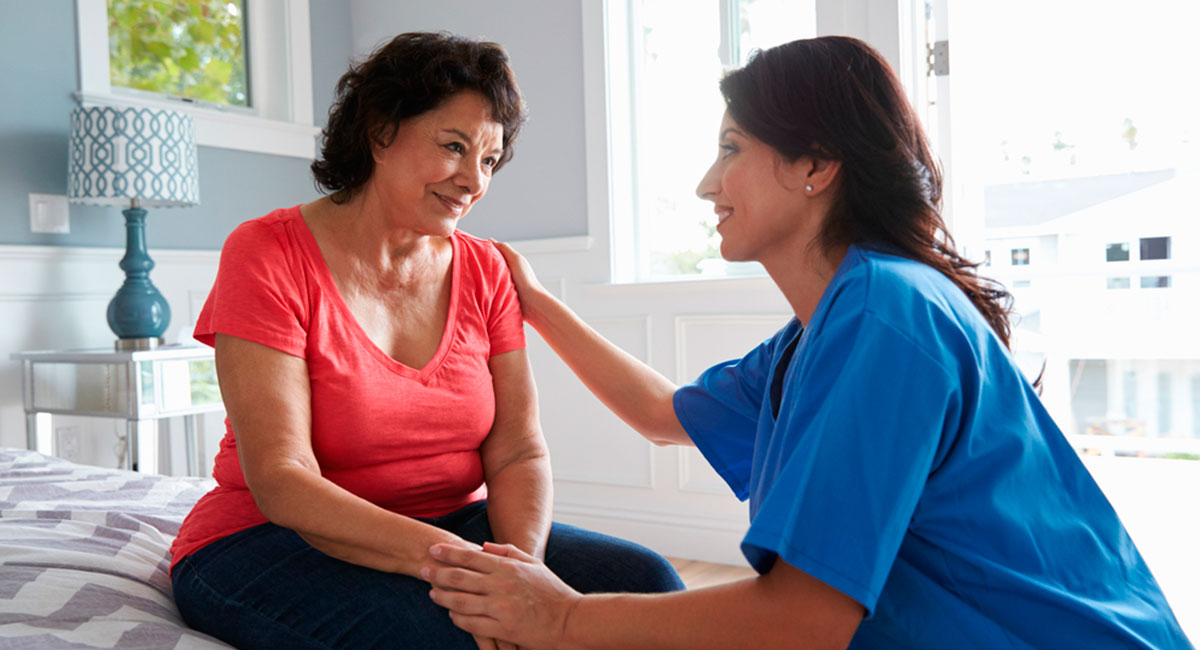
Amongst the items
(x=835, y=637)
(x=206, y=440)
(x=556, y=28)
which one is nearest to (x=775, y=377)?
(x=835, y=637)

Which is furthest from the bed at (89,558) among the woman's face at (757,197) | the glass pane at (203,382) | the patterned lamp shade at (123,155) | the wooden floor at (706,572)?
the wooden floor at (706,572)

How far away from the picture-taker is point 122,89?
3195mm

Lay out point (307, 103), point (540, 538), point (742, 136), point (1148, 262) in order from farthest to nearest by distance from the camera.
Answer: point (307, 103) → point (1148, 262) → point (540, 538) → point (742, 136)

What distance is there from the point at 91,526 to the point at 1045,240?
9.36ft

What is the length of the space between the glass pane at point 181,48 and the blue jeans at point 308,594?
266 centimetres

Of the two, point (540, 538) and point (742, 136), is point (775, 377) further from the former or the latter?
point (540, 538)

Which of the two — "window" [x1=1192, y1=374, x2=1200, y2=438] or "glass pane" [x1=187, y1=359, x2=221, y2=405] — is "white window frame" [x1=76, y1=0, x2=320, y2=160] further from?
"window" [x1=1192, y1=374, x2=1200, y2=438]

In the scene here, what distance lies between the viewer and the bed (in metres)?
0.91

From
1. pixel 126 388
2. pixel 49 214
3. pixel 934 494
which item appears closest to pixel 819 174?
pixel 934 494

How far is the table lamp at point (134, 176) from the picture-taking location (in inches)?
107

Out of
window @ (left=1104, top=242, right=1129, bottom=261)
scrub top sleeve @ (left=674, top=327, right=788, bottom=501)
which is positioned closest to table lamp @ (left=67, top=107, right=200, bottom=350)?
scrub top sleeve @ (left=674, top=327, right=788, bottom=501)

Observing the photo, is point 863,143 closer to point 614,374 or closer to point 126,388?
point 614,374

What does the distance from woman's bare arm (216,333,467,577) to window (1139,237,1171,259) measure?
2.83 m

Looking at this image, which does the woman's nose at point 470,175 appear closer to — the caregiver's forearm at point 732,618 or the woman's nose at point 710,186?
the woman's nose at point 710,186
